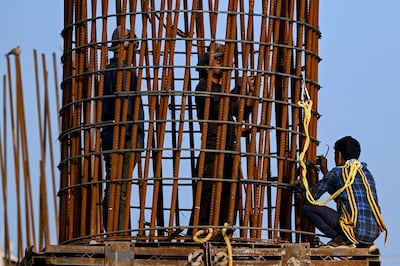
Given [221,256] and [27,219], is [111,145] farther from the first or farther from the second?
[27,219]

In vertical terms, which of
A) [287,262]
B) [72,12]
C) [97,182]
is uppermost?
[72,12]

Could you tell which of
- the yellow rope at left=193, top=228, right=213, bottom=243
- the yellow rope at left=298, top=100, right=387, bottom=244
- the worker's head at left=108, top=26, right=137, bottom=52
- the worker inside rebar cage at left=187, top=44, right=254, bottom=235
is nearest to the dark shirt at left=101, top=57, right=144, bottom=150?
the worker's head at left=108, top=26, right=137, bottom=52

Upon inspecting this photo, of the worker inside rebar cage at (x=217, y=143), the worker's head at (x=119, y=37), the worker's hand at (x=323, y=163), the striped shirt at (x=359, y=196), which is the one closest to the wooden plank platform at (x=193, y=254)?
the worker inside rebar cage at (x=217, y=143)

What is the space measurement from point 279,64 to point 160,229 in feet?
6.88

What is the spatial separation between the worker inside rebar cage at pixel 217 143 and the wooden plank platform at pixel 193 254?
335 mm

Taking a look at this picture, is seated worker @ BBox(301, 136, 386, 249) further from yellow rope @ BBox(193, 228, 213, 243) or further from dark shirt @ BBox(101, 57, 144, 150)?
dark shirt @ BBox(101, 57, 144, 150)

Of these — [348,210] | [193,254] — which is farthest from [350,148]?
[193,254]

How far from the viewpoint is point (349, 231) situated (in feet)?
34.5

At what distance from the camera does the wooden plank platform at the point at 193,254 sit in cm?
962

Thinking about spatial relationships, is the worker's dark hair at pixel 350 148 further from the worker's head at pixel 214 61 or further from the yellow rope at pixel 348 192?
the worker's head at pixel 214 61

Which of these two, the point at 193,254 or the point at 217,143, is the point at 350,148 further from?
the point at 193,254

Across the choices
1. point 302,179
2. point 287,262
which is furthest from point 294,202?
point 287,262

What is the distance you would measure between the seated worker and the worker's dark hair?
0.08 metres

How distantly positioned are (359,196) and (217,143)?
1490mm
